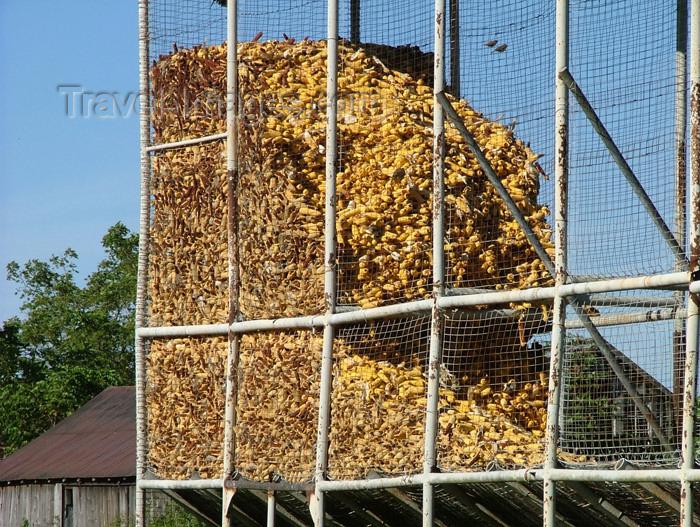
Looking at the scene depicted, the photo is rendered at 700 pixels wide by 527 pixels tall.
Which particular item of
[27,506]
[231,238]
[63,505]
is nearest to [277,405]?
[231,238]

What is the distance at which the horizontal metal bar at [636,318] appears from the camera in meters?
8.11

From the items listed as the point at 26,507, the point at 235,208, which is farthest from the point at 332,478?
the point at 26,507

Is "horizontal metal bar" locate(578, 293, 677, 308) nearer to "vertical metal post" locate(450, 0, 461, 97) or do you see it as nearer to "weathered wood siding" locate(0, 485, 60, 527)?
"vertical metal post" locate(450, 0, 461, 97)

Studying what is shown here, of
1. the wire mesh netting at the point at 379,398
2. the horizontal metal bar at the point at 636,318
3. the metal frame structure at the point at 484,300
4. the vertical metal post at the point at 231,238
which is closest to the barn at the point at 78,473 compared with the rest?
the vertical metal post at the point at 231,238

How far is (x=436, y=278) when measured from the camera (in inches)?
307

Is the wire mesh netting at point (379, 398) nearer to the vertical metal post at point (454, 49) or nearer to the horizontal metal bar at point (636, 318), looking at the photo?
the horizontal metal bar at point (636, 318)

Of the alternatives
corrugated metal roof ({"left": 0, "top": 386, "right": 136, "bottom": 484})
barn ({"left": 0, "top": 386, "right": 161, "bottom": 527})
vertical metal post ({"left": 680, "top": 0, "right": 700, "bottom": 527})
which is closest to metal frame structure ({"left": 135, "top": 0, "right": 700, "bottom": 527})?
vertical metal post ({"left": 680, "top": 0, "right": 700, "bottom": 527})

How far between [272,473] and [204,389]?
1076 mm

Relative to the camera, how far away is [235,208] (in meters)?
9.45

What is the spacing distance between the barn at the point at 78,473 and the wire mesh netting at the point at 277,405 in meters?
9.92

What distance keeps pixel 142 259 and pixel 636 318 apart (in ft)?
14.1

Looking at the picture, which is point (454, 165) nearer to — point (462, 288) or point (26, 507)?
point (462, 288)

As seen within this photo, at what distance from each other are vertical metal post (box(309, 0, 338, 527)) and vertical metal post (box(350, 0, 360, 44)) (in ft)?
2.22

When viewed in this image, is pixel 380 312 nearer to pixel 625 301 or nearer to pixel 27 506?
pixel 625 301
